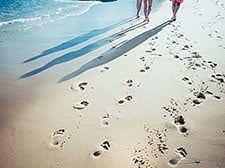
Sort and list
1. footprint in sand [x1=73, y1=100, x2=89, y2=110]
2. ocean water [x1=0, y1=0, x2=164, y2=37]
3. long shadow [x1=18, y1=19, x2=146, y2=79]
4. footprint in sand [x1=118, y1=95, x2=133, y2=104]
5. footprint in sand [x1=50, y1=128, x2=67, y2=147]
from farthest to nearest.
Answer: ocean water [x1=0, y1=0, x2=164, y2=37], long shadow [x1=18, y1=19, x2=146, y2=79], footprint in sand [x1=118, y1=95, x2=133, y2=104], footprint in sand [x1=73, y1=100, x2=89, y2=110], footprint in sand [x1=50, y1=128, x2=67, y2=147]

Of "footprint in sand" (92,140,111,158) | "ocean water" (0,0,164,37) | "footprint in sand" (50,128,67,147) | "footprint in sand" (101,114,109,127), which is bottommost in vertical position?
"footprint in sand" (92,140,111,158)

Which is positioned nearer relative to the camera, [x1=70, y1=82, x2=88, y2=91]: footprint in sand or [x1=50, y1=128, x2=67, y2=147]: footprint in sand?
[x1=50, y1=128, x2=67, y2=147]: footprint in sand

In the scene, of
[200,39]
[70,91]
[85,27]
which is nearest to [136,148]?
[70,91]

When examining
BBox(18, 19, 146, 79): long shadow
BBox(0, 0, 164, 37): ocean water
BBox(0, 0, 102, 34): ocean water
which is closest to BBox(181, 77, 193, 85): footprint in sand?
BBox(18, 19, 146, 79): long shadow

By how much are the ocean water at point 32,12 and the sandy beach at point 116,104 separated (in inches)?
94.2

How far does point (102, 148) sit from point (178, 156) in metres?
0.96

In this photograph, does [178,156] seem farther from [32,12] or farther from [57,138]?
[32,12]

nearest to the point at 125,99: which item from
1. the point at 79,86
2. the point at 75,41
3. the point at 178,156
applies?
the point at 79,86

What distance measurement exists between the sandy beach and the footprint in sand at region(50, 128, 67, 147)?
0.01 meters

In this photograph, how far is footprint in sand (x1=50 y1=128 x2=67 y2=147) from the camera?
3.33 metres

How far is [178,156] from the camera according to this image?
3.09 meters

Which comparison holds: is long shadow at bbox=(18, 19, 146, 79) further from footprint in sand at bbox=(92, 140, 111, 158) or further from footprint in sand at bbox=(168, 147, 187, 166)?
footprint in sand at bbox=(168, 147, 187, 166)

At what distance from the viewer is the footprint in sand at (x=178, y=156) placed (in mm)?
2987

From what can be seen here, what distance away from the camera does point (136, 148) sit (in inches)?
127
